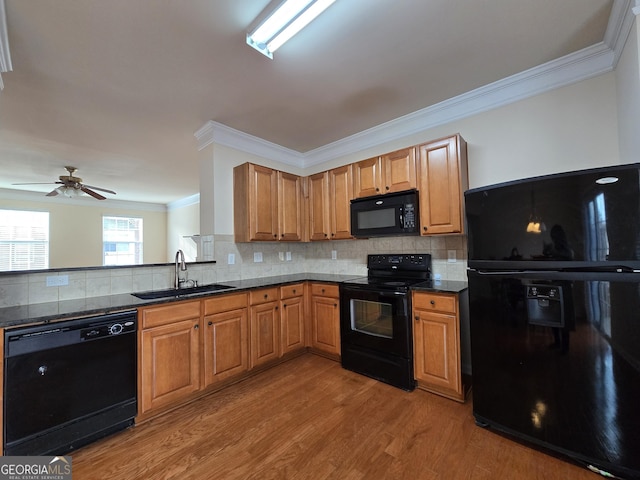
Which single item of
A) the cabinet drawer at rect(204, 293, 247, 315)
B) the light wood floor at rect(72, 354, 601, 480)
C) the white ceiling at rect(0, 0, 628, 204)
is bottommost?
the light wood floor at rect(72, 354, 601, 480)

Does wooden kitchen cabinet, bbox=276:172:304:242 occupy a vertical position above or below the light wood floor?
above

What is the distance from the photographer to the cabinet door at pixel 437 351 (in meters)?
2.10

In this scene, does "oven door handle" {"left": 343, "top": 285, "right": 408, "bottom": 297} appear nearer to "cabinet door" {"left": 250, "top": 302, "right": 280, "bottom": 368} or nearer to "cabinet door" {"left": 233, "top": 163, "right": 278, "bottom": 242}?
"cabinet door" {"left": 250, "top": 302, "right": 280, "bottom": 368}

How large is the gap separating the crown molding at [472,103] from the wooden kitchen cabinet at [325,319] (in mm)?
1802

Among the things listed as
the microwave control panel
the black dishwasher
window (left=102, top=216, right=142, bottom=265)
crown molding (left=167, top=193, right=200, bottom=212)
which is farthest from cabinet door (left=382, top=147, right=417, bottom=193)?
window (left=102, top=216, right=142, bottom=265)

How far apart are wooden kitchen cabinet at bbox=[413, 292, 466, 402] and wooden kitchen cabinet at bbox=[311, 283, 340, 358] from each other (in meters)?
0.86

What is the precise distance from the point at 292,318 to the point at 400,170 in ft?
6.36

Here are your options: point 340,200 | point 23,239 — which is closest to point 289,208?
point 340,200

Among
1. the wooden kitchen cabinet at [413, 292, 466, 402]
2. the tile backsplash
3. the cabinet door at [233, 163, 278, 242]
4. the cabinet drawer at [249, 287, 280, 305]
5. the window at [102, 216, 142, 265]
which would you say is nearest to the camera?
the tile backsplash

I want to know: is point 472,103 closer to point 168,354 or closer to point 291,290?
point 291,290

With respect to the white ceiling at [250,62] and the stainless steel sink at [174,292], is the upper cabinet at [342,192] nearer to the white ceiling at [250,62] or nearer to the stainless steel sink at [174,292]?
the white ceiling at [250,62]

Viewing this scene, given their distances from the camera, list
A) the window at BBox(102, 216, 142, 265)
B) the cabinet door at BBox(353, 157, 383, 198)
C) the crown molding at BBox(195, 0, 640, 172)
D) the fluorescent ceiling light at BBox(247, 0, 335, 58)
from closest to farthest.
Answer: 1. the fluorescent ceiling light at BBox(247, 0, 335, 58)
2. the crown molding at BBox(195, 0, 640, 172)
3. the cabinet door at BBox(353, 157, 383, 198)
4. the window at BBox(102, 216, 142, 265)

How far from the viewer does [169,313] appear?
2.06 m

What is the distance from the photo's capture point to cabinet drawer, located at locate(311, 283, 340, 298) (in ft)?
9.45
